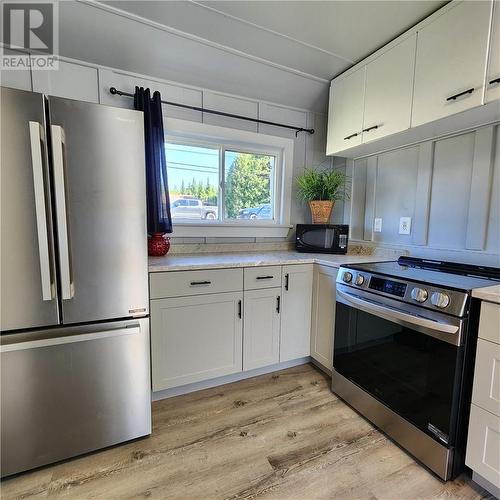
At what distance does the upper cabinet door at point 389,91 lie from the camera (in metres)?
1.69

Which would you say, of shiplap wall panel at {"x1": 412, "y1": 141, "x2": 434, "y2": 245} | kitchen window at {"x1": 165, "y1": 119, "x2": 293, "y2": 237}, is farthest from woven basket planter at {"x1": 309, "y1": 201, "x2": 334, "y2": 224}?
shiplap wall panel at {"x1": 412, "y1": 141, "x2": 434, "y2": 245}

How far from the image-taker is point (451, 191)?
6.03 feet

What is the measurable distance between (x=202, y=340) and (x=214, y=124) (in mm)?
1720

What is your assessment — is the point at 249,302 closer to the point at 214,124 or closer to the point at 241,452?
the point at 241,452

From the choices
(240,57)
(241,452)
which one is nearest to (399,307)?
(241,452)

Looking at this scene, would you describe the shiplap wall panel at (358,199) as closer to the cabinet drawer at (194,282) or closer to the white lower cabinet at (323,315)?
the white lower cabinet at (323,315)

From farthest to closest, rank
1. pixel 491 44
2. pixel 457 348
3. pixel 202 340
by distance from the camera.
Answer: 1. pixel 202 340
2. pixel 491 44
3. pixel 457 348

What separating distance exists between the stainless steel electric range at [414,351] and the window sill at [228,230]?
942mm

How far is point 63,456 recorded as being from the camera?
1330mm

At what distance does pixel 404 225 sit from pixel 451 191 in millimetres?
400

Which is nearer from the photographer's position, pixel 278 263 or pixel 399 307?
pixel 399 307

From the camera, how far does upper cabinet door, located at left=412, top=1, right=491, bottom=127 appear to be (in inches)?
53.1

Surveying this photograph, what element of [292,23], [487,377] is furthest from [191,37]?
[487,377]

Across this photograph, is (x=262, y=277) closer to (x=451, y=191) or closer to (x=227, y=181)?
(x=227, y=181)
